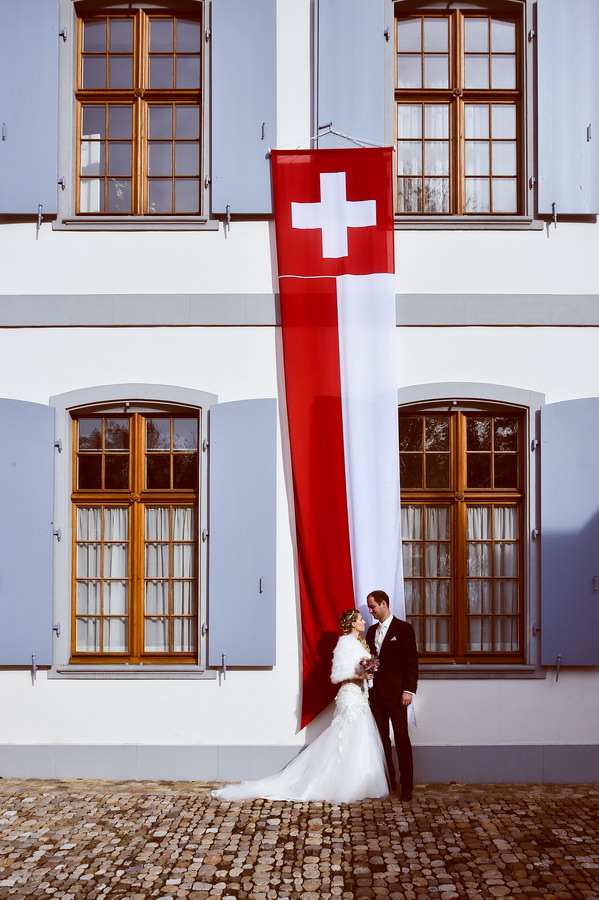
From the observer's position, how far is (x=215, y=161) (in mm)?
6906

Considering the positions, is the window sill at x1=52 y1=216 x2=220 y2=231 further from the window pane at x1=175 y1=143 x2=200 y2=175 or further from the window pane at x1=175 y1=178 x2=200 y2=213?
the window pane at x1=175 y1=143 x2=200 y2=175

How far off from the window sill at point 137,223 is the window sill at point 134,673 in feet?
11.5

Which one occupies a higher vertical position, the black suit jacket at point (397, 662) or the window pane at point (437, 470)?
the window pane at point (437, 470)

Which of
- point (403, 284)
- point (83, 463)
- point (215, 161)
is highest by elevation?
point (215, 161)

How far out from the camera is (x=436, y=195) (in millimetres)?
7176

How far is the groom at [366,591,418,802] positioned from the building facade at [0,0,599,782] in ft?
1.69

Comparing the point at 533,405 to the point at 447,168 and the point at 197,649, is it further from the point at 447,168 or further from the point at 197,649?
the point at 197,649

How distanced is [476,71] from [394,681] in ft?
16.5

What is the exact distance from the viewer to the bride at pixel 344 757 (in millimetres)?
6035

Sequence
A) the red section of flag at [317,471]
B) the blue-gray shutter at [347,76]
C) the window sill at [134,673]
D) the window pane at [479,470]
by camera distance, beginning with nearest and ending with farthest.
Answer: the red section of flag at [317,471] < the window sill at [134,673] < the blue-gray shutter at [347,76] < the window pane at [479,470]

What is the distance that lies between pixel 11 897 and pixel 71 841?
2.61 feet

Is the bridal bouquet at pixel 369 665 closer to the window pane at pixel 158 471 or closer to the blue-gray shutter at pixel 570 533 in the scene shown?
the blue-gray shutter at pixel 570 533

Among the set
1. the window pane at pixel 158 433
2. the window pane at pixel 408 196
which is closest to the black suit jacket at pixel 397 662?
the window pane at pixel 158 433

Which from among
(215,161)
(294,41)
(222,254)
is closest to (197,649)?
(222,254)
